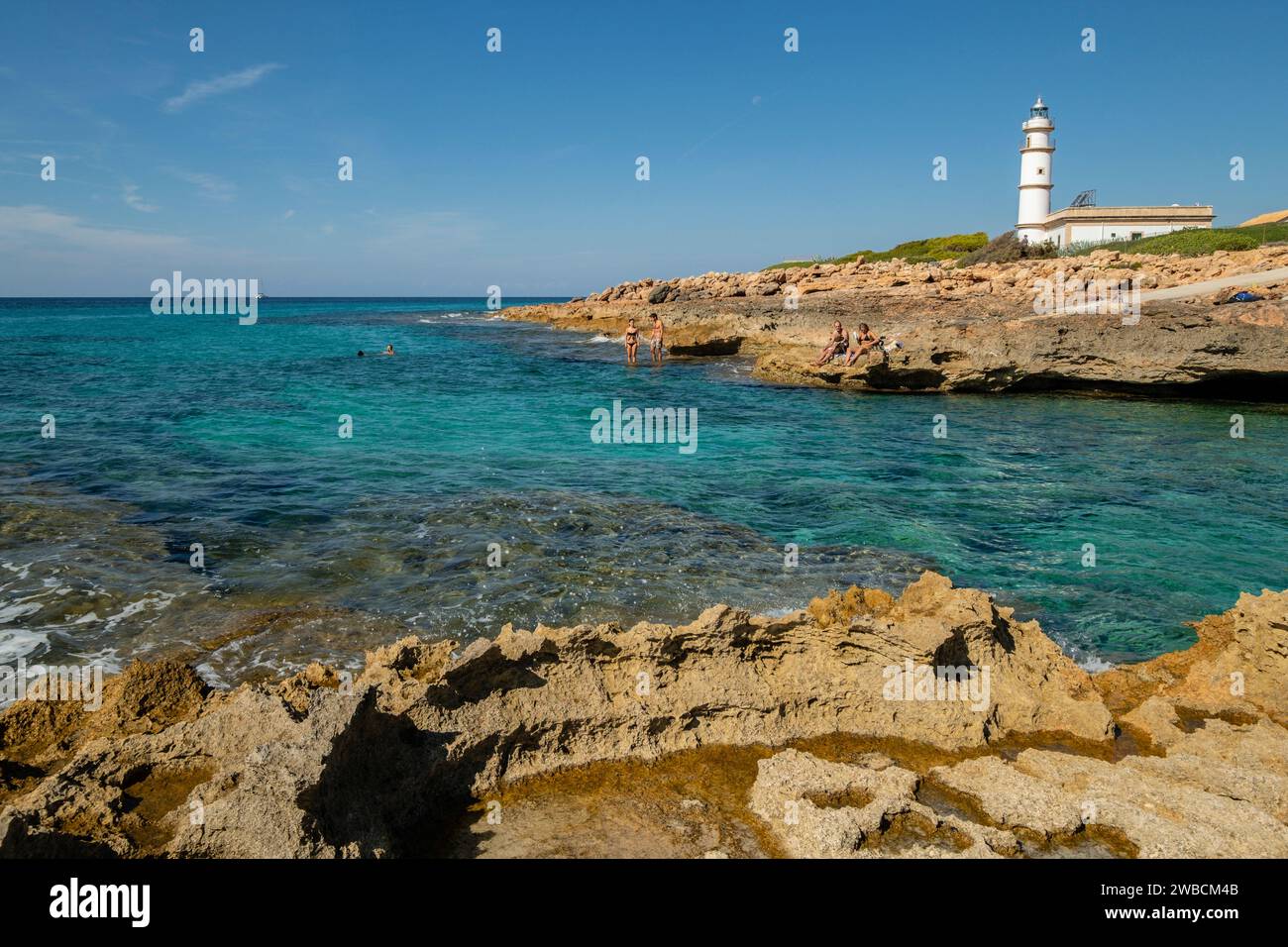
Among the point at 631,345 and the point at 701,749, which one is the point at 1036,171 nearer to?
the point at 631,345

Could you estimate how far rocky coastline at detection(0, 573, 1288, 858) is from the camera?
3764 mm

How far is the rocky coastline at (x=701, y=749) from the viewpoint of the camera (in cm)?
376

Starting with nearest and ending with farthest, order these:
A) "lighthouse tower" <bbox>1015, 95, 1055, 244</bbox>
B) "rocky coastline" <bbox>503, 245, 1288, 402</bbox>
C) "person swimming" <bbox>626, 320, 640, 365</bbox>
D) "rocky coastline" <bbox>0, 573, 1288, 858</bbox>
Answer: "rocky coastline" <bbox>0, 573, 1288, 858</bbox>, "rocky coastline" <bbox>503, 245, 1288, 402</bbox>, "person swimming" <bbox>626, 320, 640, 365</bbox>, "lighthouse tower" <bbox>1015, 95, 1055, 244</bbox>

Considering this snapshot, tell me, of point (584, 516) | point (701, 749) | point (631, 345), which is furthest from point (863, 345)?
point (701, 749)

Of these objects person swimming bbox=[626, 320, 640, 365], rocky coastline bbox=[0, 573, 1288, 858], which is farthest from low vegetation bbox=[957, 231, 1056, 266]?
rocky coastline bbox=[0, 573, 1288, 858]

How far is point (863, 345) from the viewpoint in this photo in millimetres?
23719

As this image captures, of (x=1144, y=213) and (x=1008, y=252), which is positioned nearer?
(x=1008, y=252)

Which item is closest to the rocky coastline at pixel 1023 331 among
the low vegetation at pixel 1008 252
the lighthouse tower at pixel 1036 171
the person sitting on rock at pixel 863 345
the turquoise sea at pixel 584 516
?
the person sitting on rock at pixel 863 345

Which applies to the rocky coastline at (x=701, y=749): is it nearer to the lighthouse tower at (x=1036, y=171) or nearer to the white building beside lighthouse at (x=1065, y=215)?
the white building beside lighthouse at (x=1065, y=215)

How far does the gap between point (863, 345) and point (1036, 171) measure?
170 ft

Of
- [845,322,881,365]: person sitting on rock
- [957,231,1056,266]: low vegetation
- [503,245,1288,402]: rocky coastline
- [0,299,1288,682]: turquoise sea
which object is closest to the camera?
[0,299,1288,682]: turquoise sea

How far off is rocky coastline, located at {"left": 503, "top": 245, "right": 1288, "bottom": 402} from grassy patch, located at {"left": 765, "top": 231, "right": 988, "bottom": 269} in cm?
1625

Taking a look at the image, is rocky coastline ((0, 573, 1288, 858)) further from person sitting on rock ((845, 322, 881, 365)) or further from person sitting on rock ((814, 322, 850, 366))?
person sitting on rock ((814, 322, 850, 366))
